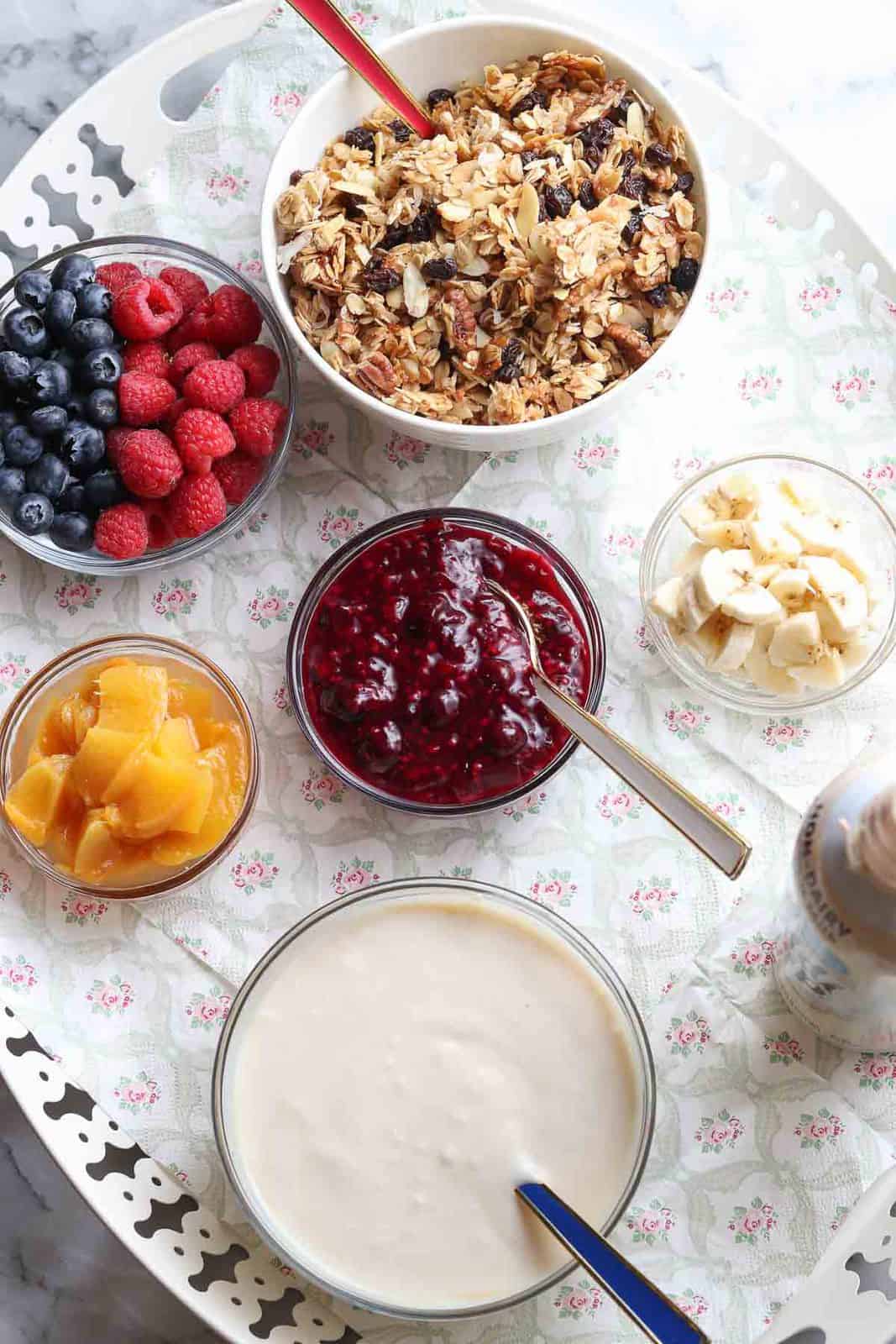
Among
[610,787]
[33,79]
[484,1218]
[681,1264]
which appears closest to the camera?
[484,1218]

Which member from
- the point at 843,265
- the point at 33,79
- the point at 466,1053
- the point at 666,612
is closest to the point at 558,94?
the point at 843,265

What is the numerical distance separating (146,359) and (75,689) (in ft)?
1.55

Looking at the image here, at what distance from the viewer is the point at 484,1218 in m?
1.56

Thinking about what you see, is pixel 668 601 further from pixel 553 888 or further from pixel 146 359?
pixel 146 359

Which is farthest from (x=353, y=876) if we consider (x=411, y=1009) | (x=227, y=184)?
(x=227, y=184)

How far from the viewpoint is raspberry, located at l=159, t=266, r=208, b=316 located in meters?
1.84

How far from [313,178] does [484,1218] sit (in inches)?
53.6

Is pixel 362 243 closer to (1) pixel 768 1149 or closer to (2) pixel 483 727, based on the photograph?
(2) pixel 483 727

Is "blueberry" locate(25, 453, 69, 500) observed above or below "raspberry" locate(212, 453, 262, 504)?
above

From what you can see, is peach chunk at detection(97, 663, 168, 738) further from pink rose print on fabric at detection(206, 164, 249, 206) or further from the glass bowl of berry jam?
pink rose print on fabric at detection(206, 164, 249, 206)

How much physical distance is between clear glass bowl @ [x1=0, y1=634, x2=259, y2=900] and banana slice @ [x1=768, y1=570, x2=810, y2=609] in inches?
28.8

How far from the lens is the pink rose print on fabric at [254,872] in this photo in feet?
5.84

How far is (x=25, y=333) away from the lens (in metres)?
1.74

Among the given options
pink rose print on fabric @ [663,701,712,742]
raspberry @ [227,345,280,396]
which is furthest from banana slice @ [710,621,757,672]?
raspberry @ [227,345,280,396]
